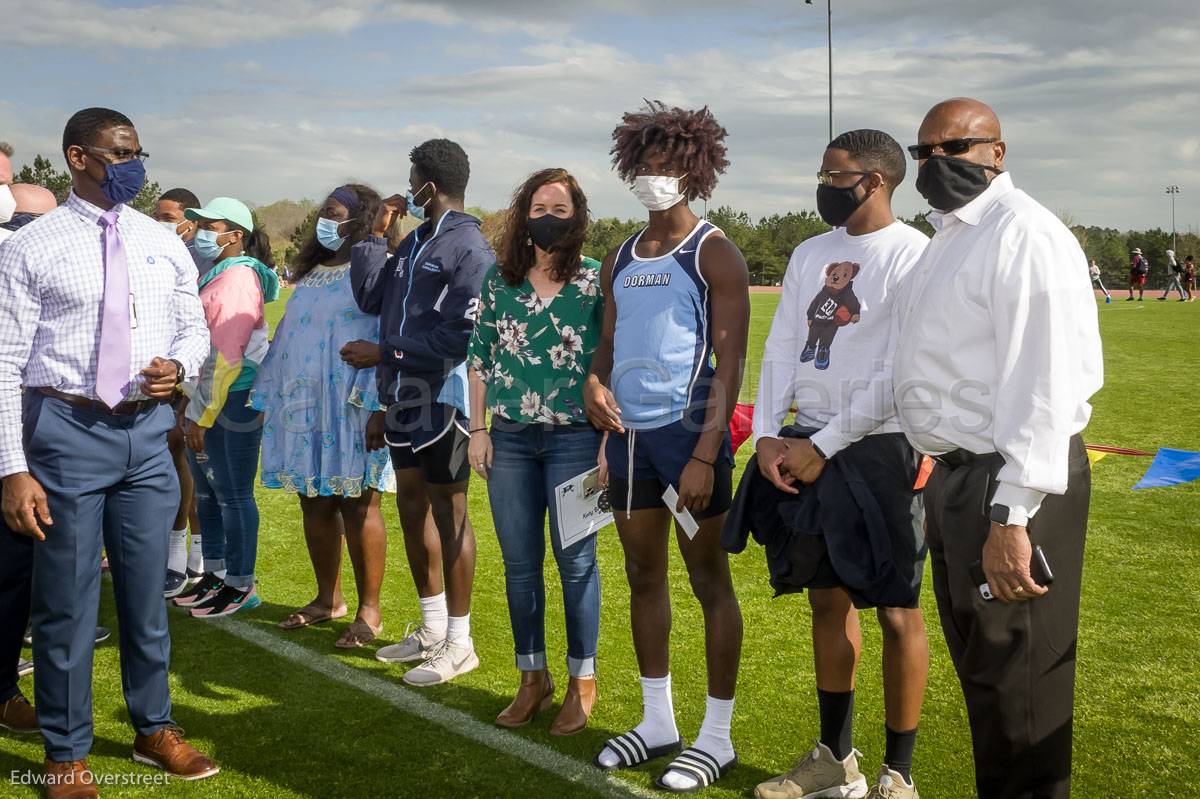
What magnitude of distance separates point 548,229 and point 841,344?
126 cm

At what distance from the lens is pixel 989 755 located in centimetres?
276

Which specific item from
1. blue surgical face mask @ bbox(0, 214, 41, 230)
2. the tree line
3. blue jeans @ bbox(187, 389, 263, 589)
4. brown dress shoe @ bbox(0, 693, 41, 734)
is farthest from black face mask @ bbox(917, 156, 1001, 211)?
the tree line

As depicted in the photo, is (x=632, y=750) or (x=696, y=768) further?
(x=632, y=750)

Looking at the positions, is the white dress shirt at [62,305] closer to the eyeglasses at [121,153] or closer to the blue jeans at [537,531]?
the eyeglasses at [121,153]

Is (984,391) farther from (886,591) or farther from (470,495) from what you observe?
(470,495)

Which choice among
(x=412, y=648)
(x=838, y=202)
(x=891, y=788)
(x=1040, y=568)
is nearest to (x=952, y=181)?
(x=838, y=202)

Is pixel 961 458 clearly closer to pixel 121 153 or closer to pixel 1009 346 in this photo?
pixel 1009 346

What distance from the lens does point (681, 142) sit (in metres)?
3.88

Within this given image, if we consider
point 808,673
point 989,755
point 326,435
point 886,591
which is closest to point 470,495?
point 326,435

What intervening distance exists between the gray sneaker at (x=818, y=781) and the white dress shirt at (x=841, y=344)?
1.10 metres

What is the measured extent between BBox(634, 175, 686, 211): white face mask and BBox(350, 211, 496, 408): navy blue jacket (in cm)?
109

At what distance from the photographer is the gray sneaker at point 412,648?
16.5 ft

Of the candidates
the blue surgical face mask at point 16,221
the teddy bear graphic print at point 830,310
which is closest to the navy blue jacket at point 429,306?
the teddy bear graphic print at point 830,310

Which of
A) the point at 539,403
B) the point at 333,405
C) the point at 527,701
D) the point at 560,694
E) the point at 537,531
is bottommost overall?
the point at 560,694
